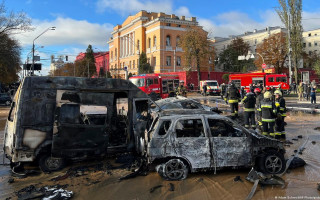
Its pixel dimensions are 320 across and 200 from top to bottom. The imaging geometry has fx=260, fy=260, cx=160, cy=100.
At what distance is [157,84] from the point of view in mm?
26062

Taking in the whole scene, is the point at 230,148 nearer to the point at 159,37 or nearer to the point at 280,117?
the point at 280,117

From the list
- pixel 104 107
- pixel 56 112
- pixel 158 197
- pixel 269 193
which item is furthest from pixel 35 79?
pixel 269 193

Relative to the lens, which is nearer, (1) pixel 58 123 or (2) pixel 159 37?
(1) pixel 58 123

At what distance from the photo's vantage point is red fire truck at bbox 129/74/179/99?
84.0 ft

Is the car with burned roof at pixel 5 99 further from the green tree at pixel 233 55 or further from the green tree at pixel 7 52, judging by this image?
the green tree at pixel 233 55

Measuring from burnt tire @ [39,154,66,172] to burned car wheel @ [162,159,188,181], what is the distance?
2460 mm

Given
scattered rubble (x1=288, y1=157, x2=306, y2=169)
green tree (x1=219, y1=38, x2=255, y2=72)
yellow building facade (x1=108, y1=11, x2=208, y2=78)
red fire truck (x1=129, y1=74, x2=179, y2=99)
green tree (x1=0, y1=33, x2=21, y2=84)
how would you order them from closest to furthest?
1. scattered rubble (x1=288, y1=157, x2=306, y2=169)
2. red fire truck (x1=129, y1=74, x2=179, y2=99)
3. green tree (x1=0, y1=33, x2=21, y2=84)
4. yellow building facade (x1=108, y1=11, x2=208, y2=78)
5. green tree (x1=219, y1=38, x2=255, y2=72)

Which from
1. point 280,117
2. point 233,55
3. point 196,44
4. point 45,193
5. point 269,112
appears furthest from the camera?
point 233,55

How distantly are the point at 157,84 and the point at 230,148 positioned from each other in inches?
827

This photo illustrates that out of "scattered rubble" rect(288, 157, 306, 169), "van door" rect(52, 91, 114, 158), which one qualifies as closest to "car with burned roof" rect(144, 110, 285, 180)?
"scattered rubble" rect(288, 157, 306, 169)

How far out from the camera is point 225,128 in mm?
5668

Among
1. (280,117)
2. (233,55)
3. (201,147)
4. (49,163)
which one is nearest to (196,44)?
(233,55)

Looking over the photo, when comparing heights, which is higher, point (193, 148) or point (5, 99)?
point (5, 99)

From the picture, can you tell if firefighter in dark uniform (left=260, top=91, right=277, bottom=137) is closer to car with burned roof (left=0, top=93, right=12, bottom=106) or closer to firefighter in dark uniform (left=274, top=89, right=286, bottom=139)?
firefighter in dark uniform (left=274, top=89, right=286, bottom=139)
